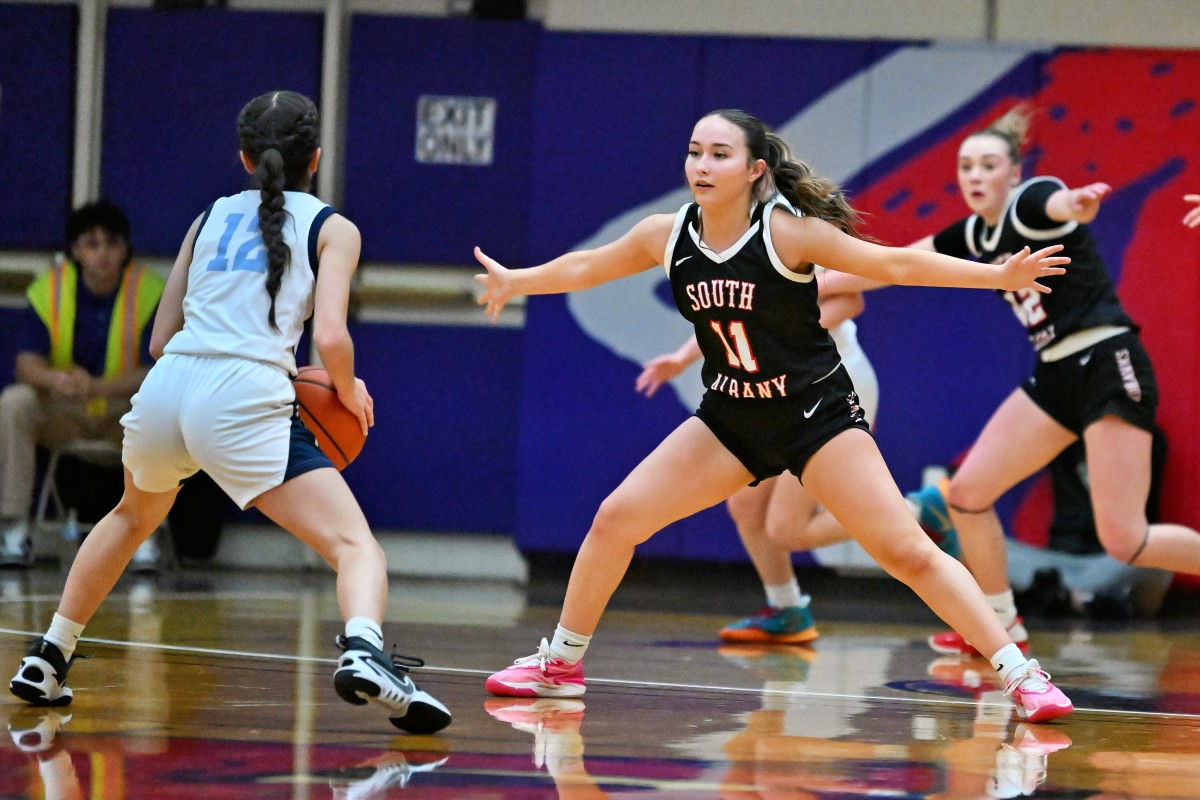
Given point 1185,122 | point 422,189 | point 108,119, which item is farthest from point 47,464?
point 1185,122

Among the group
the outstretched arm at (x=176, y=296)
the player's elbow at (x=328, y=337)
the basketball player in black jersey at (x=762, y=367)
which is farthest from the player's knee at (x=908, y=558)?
the outstretched arm at (x=176, y=296)

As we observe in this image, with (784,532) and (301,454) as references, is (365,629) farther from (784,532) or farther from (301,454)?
(784,532)

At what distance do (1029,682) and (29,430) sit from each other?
217 inches

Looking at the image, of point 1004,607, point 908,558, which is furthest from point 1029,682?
point 1004,607

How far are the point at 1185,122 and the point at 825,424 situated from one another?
4.72 meters

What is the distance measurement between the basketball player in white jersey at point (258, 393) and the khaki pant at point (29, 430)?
4.18 m

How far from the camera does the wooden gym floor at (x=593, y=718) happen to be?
122 inches

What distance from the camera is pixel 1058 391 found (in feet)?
17.9

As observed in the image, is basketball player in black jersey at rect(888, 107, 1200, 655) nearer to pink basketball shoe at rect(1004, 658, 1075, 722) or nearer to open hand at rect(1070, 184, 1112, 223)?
open hand at rect(1070, 184, 1112, 223)

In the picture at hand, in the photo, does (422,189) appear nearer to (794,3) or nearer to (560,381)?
(560,381)

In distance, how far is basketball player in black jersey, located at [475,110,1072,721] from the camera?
3945 mm

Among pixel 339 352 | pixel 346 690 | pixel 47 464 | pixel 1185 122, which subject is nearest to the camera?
pixel 346 690

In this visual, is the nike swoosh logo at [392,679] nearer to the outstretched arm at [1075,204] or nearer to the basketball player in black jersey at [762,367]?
the basketball player in black jersey at [762,367]

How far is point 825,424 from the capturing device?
13.1 feet
